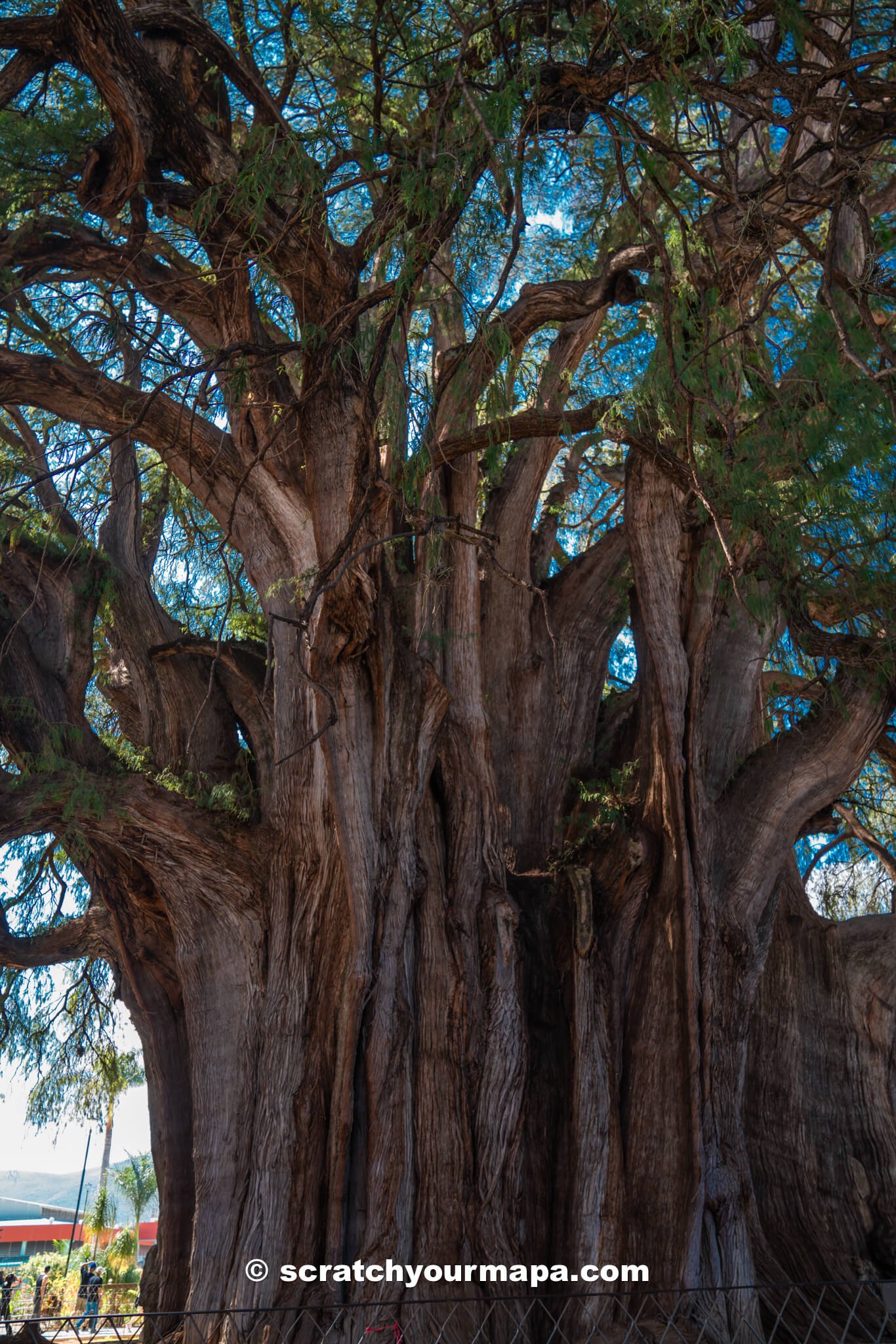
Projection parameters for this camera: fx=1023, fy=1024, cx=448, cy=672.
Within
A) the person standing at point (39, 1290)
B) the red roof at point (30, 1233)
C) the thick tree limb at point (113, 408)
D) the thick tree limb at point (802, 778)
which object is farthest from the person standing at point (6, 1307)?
the red roof at point (30, 1233)

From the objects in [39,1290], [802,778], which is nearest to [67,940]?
[802,778]

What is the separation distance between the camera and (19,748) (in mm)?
4797

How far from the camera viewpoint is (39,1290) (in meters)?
11.6

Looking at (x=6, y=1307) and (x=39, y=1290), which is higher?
(x=6, y=1307)

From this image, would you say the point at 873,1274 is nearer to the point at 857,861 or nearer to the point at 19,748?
the point at 857,861

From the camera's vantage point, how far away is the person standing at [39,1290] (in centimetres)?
997

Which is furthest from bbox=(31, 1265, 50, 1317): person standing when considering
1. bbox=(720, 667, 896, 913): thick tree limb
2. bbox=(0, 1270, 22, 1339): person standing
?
bbox=(720, 667, 896, 913): thick tree limb

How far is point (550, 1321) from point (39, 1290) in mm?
9887

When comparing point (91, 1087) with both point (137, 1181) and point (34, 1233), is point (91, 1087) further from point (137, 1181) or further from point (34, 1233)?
point (34, 1233)

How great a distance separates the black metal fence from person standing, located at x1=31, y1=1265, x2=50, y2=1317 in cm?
639

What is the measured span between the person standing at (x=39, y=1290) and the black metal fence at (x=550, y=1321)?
639 cm

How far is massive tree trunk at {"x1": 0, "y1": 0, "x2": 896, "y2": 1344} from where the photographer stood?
4047 millimetres

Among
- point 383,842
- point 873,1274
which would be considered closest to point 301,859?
point 383,842

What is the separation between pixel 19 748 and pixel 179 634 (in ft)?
4.26
